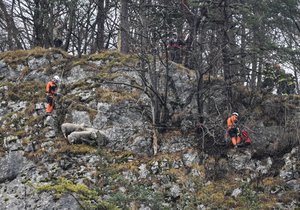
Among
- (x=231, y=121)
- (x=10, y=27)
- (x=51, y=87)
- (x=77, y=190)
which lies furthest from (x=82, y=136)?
(x=10, y=27)

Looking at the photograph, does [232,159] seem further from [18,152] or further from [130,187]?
[18,152]

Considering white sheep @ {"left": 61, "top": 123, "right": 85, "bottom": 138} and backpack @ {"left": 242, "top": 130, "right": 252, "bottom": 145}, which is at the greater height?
white sheep @ {"left": 61, "top": 123, "right": 85, "bottom": 138}

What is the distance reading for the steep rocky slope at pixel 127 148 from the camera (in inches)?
491

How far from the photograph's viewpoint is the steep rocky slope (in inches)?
491

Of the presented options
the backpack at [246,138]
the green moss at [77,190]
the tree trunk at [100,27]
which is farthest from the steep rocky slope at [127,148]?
the tree trunk at [100,27]

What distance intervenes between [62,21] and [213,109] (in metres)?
7.87

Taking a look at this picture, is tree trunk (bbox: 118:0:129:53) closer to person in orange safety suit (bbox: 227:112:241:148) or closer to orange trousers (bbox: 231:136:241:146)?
person in orange safety suit (bbox: 227:112:241:148)

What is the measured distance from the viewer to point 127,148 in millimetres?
14477

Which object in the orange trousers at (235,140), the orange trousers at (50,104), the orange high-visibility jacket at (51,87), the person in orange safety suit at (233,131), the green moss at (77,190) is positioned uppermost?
the orange high-visibility jacket at (51,87)

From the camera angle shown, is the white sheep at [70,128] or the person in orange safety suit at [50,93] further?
the person in orange safety suit at [50,93]

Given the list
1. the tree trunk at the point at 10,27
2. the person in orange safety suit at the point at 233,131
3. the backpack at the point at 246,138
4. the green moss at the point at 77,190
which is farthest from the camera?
the tree trunk at the point at 10,27

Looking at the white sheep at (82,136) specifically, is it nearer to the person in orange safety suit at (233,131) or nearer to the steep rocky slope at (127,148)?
the steep rocky slope at (127,148)

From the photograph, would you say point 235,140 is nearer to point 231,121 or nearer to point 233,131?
point 233,131

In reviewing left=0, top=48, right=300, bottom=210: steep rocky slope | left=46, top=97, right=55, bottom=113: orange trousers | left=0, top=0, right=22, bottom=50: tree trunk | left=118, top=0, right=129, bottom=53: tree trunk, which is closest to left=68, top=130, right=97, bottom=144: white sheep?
left=0, top=48, right=300, bottom=210: steep rocky slope
